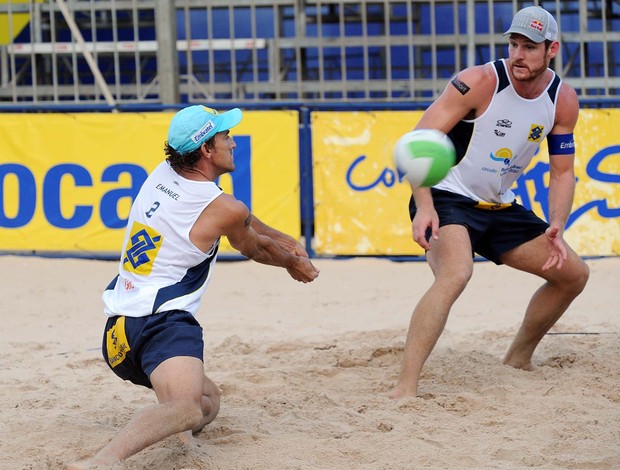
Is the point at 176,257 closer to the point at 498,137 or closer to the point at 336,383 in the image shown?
the point at 336,383

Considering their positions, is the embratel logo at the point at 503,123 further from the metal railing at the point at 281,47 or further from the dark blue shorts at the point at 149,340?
the metal railing at the point at 281,47

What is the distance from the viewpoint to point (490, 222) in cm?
495

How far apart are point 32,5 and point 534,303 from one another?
8403 millimetres

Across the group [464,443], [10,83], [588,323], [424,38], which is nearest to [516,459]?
[464,443]

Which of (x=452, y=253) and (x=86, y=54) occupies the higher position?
(x=86, y=54)

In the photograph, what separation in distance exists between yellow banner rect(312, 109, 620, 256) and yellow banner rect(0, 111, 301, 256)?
12.4 inches

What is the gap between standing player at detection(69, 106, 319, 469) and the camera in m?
3.80

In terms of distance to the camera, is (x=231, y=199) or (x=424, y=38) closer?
(x=231, y=199)

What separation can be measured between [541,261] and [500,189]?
43 cm

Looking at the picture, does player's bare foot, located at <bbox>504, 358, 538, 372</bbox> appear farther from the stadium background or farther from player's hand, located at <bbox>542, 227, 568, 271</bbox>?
the stadium background

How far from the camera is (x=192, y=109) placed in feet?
13.3

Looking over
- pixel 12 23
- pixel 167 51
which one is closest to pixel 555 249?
pixel 167 51

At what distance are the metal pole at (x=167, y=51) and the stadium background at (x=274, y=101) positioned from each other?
0.02 metres

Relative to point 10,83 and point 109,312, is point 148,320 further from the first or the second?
point 10,83
